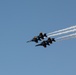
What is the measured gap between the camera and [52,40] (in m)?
50.8

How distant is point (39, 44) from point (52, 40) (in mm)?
4121

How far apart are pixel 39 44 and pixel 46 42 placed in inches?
86.0

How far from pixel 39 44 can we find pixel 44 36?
9.79 ft

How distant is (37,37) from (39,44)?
81.5 inches

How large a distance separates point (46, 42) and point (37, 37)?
3.01 m

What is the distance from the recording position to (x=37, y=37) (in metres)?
52.6

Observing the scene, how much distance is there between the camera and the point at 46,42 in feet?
170

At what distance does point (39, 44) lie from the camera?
52.6 m

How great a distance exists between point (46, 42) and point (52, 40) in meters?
1.95
